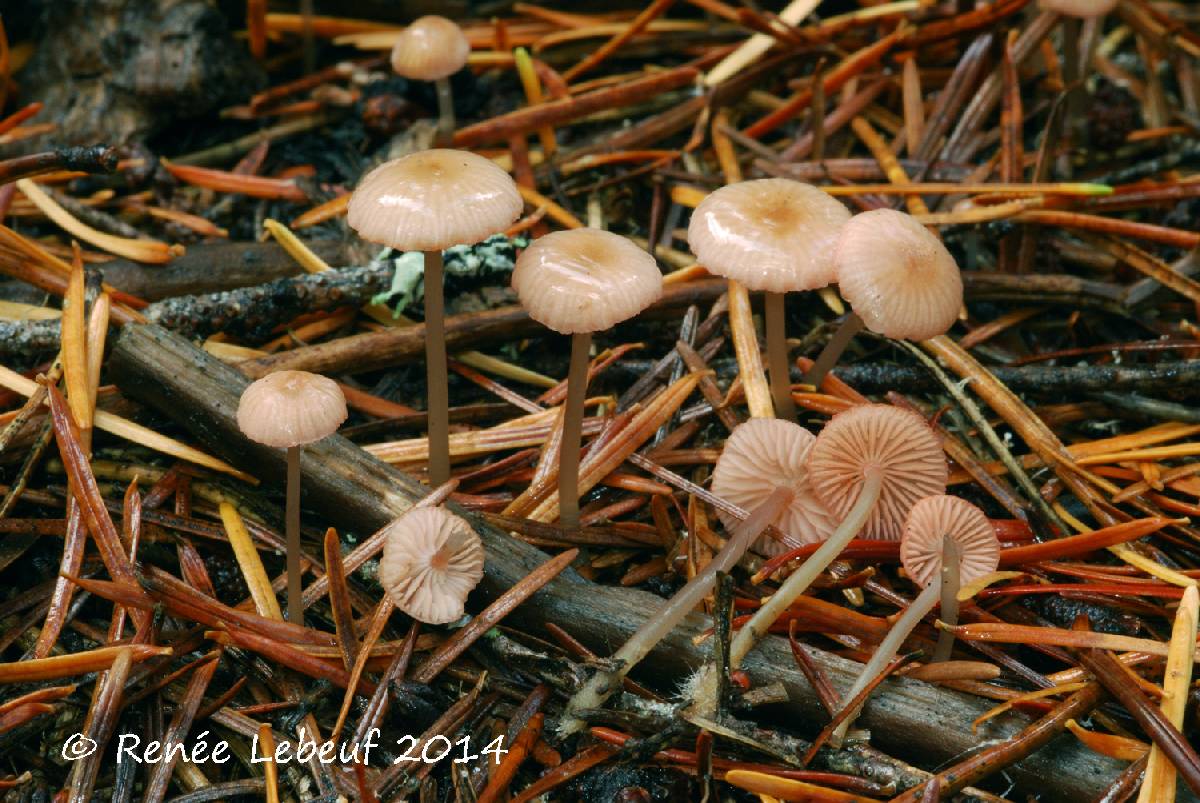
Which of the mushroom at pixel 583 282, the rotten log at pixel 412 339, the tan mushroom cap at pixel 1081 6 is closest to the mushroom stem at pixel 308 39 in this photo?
the rotten log at pixel 412 339

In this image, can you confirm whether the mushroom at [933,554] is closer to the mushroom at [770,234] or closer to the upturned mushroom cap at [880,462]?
the upturned mushroom cap at [880,462]

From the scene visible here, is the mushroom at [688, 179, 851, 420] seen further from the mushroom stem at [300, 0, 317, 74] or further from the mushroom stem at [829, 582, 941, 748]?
the mushroom stem at [300, 0, 317, 74]

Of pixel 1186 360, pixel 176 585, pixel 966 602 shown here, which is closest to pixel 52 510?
pixel 176 585

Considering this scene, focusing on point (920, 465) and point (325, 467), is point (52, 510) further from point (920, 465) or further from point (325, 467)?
point (920, 465)

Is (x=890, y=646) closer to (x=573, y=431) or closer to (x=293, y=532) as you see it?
(x=573, y=431)

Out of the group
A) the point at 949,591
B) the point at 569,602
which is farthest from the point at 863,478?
the point at 569,602
